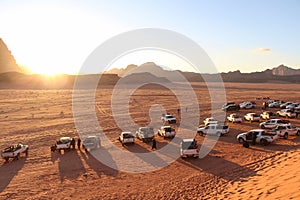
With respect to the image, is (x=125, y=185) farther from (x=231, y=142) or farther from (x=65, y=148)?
(x=231, y=142)

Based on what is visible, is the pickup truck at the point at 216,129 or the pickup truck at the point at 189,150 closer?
the pickup truck at the point at 189,150

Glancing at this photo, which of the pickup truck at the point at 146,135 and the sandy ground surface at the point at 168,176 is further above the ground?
the pickup truck at the point at 146,135

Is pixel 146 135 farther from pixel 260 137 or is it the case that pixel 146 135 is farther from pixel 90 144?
pixel 260 137

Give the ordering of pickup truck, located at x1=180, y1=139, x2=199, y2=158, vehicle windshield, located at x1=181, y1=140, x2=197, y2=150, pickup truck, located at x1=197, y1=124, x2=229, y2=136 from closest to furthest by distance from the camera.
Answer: pickup truck, located at x1=180, y1=139, x2=199, y2=158
vehicle windshield, located at x1=181, y1=140, x2=197, y2=150
pickup truck, located at x1=197, y1=124, x2=229, y2=136

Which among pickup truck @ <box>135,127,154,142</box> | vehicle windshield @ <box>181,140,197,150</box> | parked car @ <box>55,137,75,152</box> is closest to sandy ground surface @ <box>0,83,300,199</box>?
parked car @ <box>55,137,75,152</box>

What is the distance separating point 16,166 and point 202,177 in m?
14.1

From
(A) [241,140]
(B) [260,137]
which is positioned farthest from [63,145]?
(B) [260,137]

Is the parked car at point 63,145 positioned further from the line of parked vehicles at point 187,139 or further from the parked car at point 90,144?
A: the parked car at point 90,144

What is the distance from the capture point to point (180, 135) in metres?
31.3

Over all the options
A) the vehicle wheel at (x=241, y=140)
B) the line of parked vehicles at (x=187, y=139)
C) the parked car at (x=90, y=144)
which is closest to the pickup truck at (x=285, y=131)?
the line of parked vehicles at (x=187, y=139)

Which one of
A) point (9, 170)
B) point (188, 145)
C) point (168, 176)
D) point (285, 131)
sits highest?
point (188, 145)

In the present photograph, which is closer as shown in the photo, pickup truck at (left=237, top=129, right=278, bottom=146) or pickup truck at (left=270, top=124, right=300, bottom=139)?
pickup truck at (left=237, top=129, right=278, bottom=146)

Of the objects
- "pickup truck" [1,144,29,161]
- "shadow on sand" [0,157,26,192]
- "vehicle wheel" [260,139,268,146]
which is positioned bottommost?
"shadow on sand" [0,157,26,192]

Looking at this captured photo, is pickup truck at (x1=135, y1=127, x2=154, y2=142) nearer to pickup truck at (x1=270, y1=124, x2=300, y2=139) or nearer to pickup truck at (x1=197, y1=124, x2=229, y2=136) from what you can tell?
pickup truck at (x1=197, y1=124, x2=229, y2=136)
